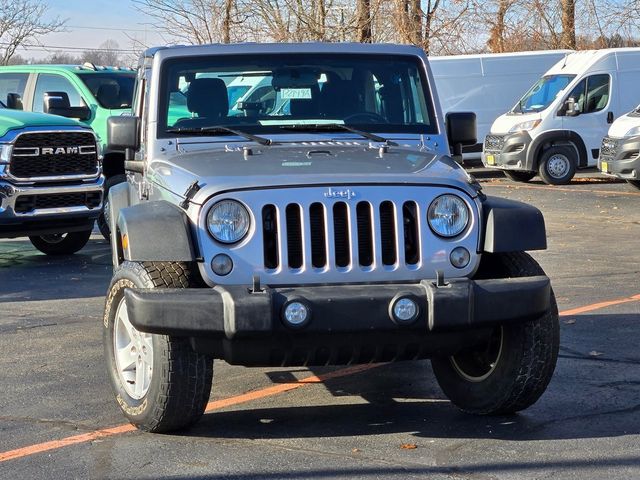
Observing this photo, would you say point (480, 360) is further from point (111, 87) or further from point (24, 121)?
point (111, 87)

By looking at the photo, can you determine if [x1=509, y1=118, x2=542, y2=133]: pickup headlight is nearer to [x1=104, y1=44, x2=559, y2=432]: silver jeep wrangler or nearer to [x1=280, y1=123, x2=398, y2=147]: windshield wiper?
[x1=280, y1=123, x2=398, y2=147]: windshield wiper

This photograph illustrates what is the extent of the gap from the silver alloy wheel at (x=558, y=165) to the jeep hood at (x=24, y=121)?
39.1ft

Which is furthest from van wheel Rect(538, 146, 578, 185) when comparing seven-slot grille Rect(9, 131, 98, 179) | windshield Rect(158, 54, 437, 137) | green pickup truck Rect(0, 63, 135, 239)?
windshield Rect(158, 54, 437, 137)

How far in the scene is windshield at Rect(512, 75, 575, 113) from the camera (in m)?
22.6

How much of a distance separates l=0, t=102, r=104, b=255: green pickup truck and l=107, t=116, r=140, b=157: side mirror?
507 cm

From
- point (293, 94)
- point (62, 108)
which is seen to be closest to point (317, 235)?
point (293, 94)

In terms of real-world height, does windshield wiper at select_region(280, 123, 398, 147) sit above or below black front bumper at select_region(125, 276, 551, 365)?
above

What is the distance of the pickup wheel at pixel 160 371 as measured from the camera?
18.5ft

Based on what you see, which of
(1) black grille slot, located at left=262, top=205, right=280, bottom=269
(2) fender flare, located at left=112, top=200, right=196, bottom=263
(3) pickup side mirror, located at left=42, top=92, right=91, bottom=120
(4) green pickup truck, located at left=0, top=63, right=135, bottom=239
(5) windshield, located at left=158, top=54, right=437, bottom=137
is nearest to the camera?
(2) fender flare, located at left=112, top=200, right=196, bottom=263

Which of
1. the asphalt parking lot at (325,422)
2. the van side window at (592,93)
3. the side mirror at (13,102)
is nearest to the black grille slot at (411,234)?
the asphalt parking lot at (325,422)

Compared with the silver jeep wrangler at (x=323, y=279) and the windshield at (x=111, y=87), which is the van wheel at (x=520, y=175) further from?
the silver jeep wrangler at (x=323, y=279)

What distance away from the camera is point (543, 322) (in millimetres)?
5922

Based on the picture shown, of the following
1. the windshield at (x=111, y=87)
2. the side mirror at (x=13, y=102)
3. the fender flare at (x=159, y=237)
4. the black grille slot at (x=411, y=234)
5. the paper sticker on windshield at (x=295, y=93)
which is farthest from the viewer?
the windshield at (x=111, y=87)

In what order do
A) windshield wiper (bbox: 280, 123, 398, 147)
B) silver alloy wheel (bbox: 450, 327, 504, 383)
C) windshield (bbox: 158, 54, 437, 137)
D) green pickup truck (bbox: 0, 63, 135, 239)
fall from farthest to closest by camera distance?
1. green pickup truck (bbox: 0, 63, 135, 239)
2. windshield (bbox: 158, 54, 437, 137)
3. windshield wiper (bbox: 280, 123, 398, 147)
4. silver alloy wheel (bbox: 450, 327, 504, 383)
